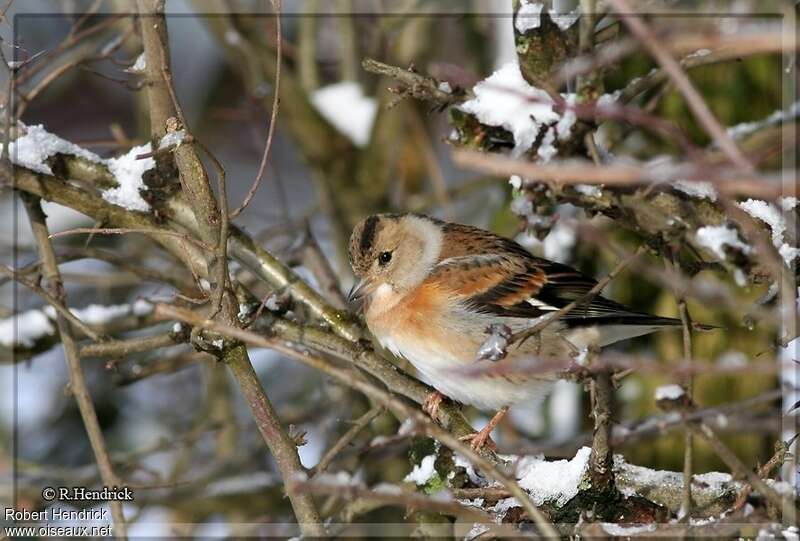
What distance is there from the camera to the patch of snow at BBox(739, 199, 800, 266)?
2.71 metres

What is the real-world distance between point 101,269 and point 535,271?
3.29m

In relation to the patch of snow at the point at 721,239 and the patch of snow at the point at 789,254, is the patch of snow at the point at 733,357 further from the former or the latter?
the patch of snow at the point at 721,239

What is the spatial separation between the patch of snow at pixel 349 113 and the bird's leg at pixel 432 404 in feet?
7.88

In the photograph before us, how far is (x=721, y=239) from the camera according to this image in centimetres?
249

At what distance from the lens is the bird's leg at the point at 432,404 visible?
136 inches

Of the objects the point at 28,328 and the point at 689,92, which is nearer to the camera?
the point at 689,92

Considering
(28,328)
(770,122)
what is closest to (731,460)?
(770,122)

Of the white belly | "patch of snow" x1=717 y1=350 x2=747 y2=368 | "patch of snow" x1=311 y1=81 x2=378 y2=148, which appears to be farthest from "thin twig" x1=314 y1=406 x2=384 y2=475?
"patch of snow" x1=311 y1=81 x2=378 y2=148

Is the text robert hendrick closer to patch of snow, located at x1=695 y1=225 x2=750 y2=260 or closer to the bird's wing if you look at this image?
the bird's wing

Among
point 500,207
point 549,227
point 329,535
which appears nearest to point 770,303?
point 549,227

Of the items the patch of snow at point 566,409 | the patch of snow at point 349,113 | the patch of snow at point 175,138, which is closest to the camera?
the patch of snow at point 175,138

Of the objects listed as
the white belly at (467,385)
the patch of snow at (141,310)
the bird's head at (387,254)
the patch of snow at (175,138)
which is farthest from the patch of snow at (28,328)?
the patch of snow at (175,138)

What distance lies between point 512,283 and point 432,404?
69 centimetres

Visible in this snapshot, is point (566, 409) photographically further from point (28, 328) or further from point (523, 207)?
point (28, 328)
